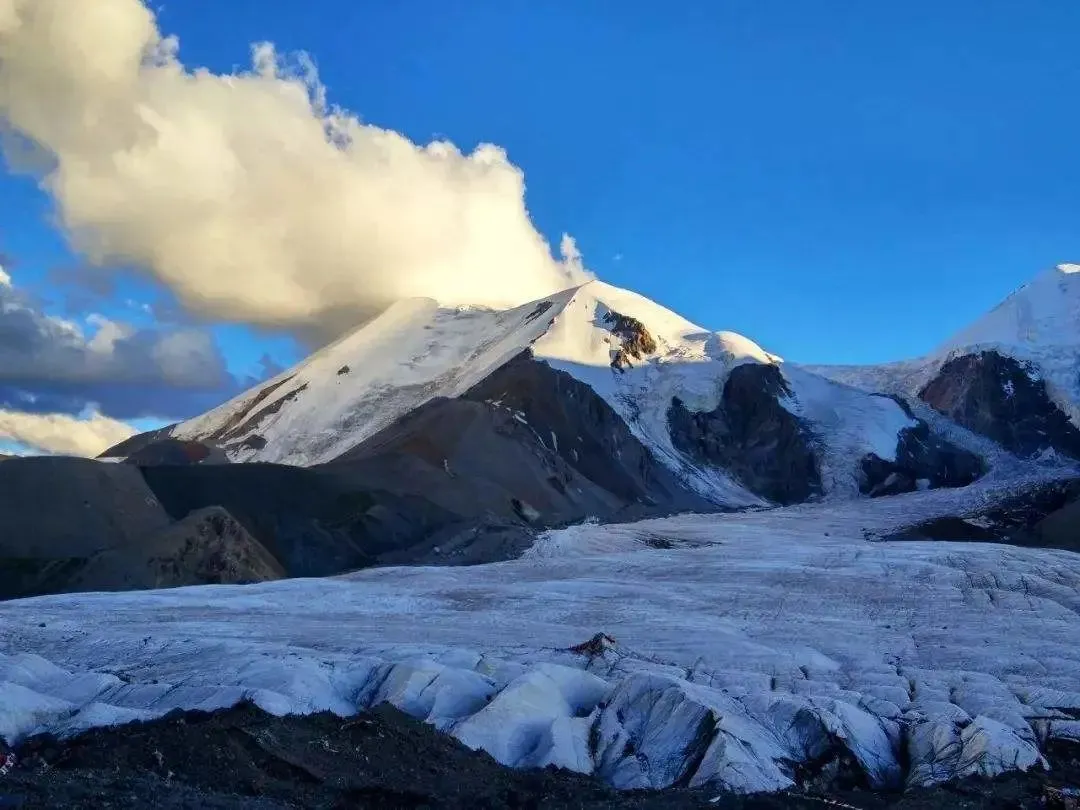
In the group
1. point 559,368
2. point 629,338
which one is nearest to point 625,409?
point 559,368

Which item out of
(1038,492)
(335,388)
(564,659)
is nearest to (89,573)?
(564,659)

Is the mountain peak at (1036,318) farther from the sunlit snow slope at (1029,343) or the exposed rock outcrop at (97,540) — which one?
the exposed rock outcrop at (97,540)

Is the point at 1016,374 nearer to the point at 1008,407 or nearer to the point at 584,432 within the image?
the point at 1008,407

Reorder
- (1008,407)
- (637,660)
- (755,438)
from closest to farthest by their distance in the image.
Answer: (637,660) → (755,438) → (1008,407)

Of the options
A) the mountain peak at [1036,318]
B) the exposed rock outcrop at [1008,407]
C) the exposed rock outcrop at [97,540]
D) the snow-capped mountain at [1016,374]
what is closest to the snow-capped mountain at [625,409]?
the exposed rock outcrop at [1008,407]

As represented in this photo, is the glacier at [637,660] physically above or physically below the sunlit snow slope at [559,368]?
below

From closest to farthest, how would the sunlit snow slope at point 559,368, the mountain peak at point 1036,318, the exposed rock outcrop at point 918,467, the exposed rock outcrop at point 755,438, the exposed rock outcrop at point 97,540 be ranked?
1. the exposed rock outcrop at point 97,540
2. the exposed rock outcrop at point 918,467
3. the exposed rock outcrop at point 755,438
4. the sunlit snow slope at point 559,368
5. the mountain peak at point 1036,318

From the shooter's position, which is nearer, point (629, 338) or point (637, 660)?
point (637, 660)

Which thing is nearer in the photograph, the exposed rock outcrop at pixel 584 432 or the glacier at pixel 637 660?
the glacier at pixel 637 660
